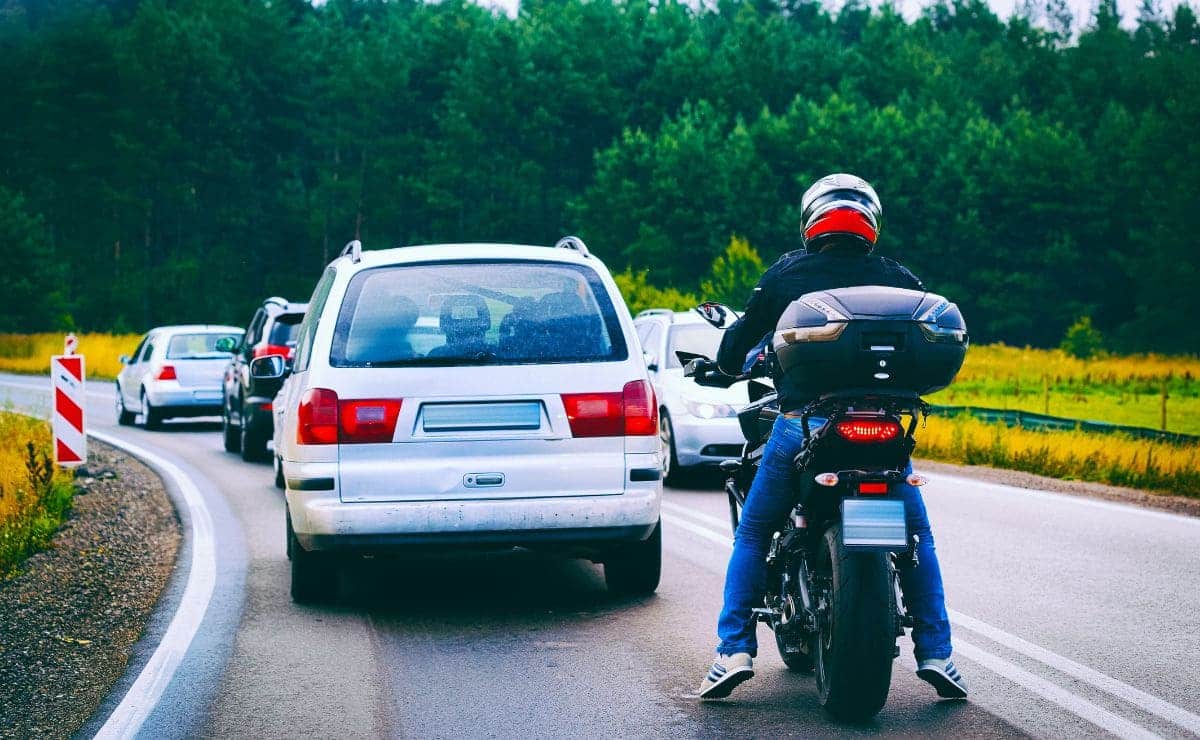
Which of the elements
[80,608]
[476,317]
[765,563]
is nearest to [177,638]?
[80,608]

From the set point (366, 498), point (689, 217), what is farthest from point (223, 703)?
point (689, 217)

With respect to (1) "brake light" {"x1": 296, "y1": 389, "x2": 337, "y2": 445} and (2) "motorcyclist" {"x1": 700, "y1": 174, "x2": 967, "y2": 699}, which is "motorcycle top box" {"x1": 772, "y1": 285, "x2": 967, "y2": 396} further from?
(1) "brake light" {"x1": 296, "y1": 389, "x2": 337, "y2": 445}

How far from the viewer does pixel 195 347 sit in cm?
2342

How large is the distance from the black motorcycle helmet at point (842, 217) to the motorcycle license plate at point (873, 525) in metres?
1.06

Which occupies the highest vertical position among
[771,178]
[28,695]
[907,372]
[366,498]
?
[771,178]

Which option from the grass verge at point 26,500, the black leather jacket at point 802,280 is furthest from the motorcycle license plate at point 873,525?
the grass verge at point 26,500

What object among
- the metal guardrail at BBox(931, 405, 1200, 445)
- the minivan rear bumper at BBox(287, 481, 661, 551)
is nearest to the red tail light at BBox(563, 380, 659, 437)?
the minivan rear bumper at BBox(287, 481, 661, 551)

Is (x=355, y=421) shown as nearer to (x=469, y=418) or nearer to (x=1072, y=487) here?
(x=469, y=418)

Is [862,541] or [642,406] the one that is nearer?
[862,541]

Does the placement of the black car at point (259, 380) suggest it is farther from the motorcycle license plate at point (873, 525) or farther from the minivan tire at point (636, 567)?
the motorcycle license plate at point (873, 525)

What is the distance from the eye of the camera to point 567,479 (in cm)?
743

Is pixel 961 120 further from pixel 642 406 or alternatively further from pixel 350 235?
pixel 642 406

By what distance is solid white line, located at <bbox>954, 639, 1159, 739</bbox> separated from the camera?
17.2ft

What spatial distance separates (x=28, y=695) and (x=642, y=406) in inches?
125
